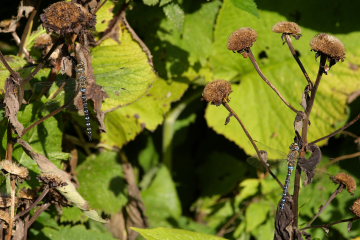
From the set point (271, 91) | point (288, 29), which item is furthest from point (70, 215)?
point (288, 29)

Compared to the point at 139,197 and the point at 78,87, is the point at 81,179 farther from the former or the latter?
the point at 78,87

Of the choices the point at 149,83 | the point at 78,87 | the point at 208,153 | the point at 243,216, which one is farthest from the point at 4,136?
the point at 208,153

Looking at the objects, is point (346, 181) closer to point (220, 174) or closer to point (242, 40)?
point (242, 40)

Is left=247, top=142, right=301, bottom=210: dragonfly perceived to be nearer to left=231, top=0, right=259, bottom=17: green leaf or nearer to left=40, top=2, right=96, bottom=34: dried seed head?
left=231, top=0, right=259, bottom=17: green leaf

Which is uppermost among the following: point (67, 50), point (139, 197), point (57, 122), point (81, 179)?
point (67, 50)

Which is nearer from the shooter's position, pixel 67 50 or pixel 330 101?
pixel 67 50

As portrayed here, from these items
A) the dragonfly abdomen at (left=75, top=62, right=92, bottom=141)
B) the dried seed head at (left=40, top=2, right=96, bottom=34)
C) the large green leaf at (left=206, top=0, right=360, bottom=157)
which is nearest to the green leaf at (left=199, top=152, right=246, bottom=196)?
the large green leaf at (left=206, top=0, right=360, bottom=157)

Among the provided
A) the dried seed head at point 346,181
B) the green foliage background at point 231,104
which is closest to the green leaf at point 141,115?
the green foliage background at point 231,104
